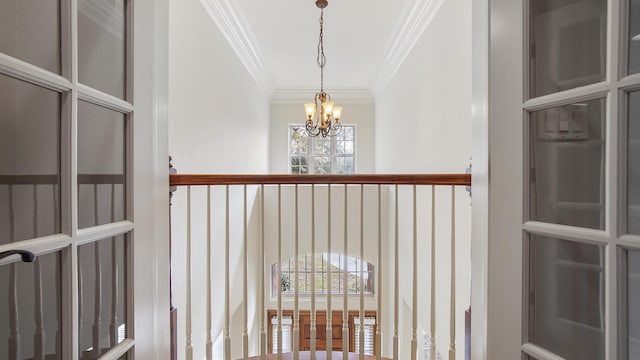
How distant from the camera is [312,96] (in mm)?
6438

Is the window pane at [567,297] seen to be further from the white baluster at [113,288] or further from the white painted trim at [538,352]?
the white baluster at [113,288]

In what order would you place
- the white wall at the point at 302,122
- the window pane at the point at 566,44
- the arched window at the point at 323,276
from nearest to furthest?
1. the window pane at the point at 566,44
2. the arched window at the point at 323,276
3. the white wall at the point at 302,122

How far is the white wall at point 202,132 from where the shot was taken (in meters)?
2.11

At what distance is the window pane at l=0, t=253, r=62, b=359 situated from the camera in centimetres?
56

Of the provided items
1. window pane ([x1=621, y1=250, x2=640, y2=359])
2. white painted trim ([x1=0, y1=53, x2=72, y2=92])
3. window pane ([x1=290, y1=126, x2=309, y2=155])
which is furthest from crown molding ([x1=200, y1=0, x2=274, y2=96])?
window pane ([x1=621, y1=250, x2=640, y2=359])

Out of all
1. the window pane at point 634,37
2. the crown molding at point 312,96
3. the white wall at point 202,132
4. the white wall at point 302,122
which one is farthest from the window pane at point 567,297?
the crown molding at point 312,96

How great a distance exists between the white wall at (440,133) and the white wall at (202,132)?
6.38ft

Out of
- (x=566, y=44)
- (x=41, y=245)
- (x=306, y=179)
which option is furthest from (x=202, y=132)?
(x=566, y=44)

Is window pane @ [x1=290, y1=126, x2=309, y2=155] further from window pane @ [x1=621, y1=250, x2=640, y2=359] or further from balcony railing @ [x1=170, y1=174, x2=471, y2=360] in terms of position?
window pane @ [x1=621, y1=250, x2=640, y2=359]

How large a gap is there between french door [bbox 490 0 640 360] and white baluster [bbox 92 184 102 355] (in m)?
1.05

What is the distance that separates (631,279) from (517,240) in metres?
0.24

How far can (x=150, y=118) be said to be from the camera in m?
0.93

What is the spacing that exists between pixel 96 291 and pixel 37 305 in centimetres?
15

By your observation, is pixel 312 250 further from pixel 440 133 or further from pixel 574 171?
pixel 440 133
